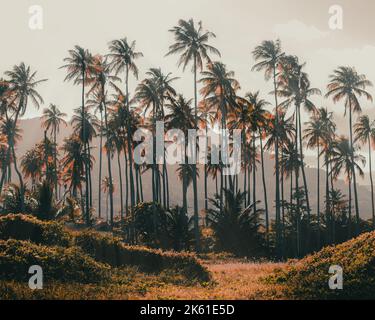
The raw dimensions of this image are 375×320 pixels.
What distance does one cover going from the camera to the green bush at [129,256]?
98.4 feet

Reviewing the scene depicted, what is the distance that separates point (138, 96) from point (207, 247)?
1788 centimetres

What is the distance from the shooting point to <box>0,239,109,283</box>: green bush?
73.3 feet

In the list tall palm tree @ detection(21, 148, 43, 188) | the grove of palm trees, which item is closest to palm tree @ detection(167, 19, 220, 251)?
the grove of palm trees

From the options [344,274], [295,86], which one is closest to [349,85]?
[295,86]

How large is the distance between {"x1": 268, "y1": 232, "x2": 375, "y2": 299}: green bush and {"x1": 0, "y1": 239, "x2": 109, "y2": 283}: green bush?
9.56 m

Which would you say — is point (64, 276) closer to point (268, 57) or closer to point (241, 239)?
point (241, 239)

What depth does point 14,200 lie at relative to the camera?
150 feet

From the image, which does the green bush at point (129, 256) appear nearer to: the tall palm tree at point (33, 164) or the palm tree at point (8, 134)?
the palm tree at point (8, 134)

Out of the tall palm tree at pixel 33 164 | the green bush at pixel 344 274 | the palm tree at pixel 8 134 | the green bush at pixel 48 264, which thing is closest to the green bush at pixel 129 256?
the green bush at pixel 48 264

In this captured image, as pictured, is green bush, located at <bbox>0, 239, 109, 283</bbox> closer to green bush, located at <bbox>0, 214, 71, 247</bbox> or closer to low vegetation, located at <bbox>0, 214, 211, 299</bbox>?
low vegetation, located at <bbox>0, 214, 211, 299</bbox>

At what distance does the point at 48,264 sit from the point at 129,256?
8.37m

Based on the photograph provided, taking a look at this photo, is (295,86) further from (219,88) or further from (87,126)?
(87,126)

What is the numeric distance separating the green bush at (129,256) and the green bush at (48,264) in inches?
170
